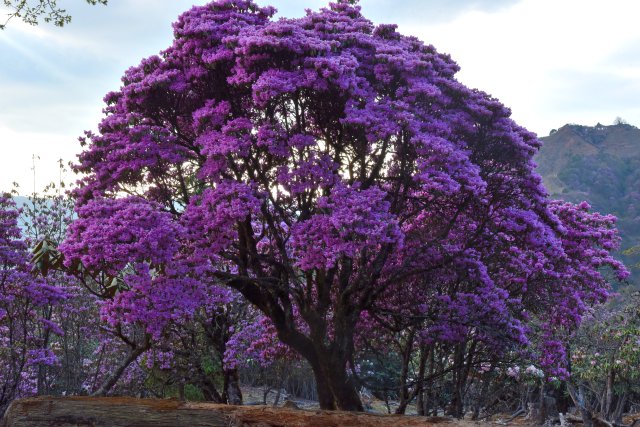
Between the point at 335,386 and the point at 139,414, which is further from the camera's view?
the point at 335,386

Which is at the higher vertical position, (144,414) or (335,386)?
(144,414)

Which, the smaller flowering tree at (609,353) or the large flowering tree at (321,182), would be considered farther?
the smaller flowering tree at (609,353)

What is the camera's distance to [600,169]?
136 m

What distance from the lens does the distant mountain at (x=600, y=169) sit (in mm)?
121750

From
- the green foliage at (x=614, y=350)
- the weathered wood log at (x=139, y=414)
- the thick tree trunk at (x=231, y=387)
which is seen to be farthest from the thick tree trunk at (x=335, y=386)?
the green foliage at (x=614, y=350)

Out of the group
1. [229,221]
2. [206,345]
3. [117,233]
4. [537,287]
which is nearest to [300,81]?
[229,221]

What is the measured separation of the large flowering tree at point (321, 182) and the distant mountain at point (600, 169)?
100278 millimetres

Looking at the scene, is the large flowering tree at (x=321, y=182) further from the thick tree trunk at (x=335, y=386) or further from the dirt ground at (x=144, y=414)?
the dirt ground at (x=144, y=414)

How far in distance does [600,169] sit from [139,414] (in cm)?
14580

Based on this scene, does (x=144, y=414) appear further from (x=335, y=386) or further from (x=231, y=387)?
(x=231, y=387)

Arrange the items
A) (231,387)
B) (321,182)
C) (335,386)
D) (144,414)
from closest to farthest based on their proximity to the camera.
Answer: (144,414)
(321,182)
(335,386)
(231,387)

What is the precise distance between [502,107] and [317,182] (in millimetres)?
4235

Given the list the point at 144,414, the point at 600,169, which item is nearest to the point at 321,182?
the point at 144,414

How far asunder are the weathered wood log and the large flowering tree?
2.20 metres
